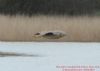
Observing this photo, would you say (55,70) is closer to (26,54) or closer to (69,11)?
(26,54)

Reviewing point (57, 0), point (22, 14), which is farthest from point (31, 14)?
point (57, 0)

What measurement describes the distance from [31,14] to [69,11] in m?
0.29

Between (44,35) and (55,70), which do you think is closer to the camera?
(55,70)

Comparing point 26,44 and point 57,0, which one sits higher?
point 57,0

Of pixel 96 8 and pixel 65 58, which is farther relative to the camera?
pixel 96 8

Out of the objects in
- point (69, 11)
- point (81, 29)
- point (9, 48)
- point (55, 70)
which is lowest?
point (55, 70)

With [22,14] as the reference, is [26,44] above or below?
below

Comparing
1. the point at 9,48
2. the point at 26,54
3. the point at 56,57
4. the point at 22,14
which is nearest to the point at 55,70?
the point at 56,57

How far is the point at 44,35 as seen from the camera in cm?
200

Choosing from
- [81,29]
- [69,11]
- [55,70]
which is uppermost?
[69,11]

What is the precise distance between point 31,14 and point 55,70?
1.56 ft

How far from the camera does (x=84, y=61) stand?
6.13ft

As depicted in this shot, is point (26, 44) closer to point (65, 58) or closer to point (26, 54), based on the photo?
point (26, 54)

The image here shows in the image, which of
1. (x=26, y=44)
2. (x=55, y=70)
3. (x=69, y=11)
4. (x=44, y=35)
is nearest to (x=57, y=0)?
(x=69, y=11)
